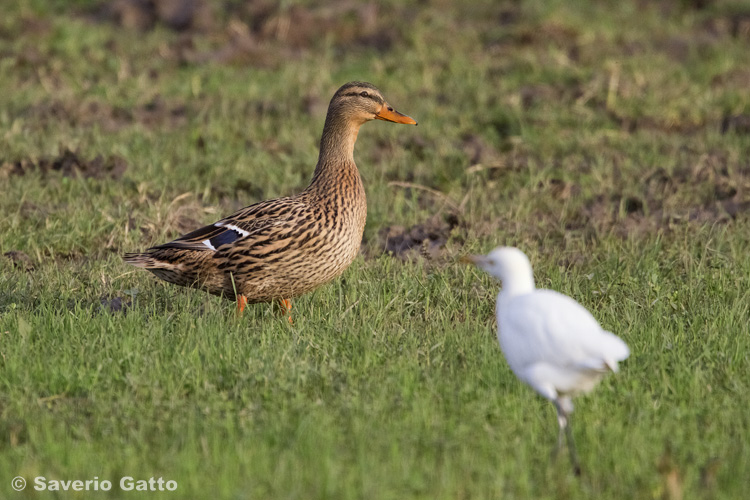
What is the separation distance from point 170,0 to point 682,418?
1181cm

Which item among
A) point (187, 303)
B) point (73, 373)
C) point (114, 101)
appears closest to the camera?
point (73, 373)

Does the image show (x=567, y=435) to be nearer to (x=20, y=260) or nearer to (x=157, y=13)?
(x=20, y=260)

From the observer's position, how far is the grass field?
13.8 feet

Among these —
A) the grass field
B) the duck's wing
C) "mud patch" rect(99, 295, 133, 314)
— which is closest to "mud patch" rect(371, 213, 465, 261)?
the grass field

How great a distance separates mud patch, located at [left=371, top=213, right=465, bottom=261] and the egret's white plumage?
298 cm

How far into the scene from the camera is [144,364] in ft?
16.5

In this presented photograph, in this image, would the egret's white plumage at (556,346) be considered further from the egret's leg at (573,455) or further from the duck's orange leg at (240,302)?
the duck's orange leg at (240,302)

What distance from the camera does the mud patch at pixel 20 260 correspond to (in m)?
6.95

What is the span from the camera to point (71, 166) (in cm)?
896

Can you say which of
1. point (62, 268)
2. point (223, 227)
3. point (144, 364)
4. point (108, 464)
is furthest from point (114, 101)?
point (108, 464)

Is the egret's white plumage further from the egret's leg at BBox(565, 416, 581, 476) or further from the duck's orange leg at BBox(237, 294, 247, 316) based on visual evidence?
the duck's orange leg at BBox(237, 294, 247, 316)

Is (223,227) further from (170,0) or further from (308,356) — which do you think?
(170,0)

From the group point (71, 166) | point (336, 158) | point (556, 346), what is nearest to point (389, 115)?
point (336, 158)

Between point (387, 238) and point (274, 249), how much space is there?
73.8 inches
